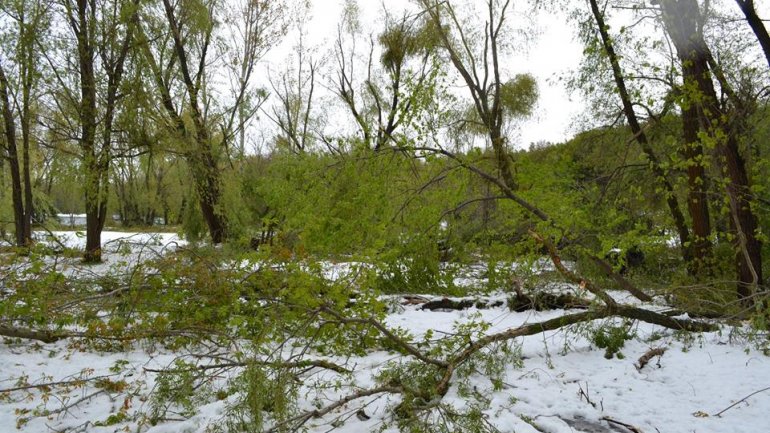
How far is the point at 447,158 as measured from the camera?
587 cm

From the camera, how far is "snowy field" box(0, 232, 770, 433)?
3715mm

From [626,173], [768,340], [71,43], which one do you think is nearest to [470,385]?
[768,340]

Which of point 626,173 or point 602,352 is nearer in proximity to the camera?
point 602,352

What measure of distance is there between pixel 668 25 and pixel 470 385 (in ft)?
18.4

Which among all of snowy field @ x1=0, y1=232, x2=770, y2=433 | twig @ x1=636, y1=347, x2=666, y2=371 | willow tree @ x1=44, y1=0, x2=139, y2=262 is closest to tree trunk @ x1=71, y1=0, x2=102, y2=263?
willow tree @ x1=44, y1=0, x2=139, y2=262

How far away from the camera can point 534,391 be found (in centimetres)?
432

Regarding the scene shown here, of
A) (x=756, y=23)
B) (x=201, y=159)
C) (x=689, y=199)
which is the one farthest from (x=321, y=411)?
(x=201, y=159)

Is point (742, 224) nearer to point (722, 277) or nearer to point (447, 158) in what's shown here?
point (722, 277)

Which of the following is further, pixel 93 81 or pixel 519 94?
pixel 519 94

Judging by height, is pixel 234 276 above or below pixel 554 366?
above

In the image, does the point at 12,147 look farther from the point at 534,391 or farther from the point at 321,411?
the point at 534,391

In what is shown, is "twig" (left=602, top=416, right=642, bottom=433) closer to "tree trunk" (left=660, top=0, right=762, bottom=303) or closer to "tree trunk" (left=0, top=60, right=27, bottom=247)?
"tree trunk" (left=660, top=0, right=762, bottom=303)

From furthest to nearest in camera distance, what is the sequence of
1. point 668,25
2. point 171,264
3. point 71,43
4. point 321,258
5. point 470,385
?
point 71,43, point 668,25, point 171,264, point 321,258, point 470,385

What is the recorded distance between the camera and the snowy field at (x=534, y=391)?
3.71 metres
